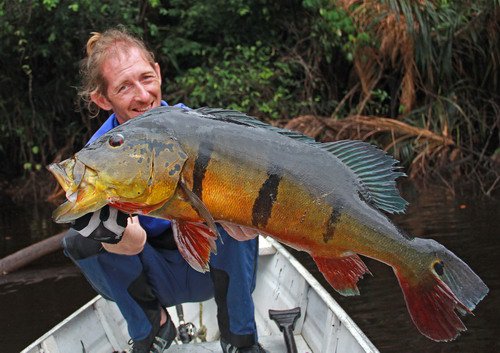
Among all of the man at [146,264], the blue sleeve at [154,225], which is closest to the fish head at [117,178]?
the man at [146,264]

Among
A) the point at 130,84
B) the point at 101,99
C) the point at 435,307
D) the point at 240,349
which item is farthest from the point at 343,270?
the point at 101,99

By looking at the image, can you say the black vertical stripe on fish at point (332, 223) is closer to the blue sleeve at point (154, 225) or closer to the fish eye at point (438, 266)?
the fish eye at point (438, 266)

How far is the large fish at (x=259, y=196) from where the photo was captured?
203cm

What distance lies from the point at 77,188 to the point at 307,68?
9.55 metres

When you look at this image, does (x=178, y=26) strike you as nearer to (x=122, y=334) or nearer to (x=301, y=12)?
(x=301, y=12)

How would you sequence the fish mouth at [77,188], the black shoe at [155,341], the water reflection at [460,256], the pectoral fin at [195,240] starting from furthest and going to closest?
the water reflection at [460,256]
the black shoe at [155,341]
the pectoral fin at [195,240]
the fish mouth at [77,188]

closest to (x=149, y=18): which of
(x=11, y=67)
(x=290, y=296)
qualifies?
(x=11, y=67)

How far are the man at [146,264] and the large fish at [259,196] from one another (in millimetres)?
1055

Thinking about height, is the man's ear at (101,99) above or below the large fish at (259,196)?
below

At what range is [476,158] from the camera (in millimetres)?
10406

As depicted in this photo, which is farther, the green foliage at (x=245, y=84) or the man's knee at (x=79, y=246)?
the green foliage at (x=245, y=84)

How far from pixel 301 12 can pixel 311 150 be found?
9905 mm

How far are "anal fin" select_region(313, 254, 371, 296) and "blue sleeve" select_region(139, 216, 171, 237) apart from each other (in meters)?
1.32

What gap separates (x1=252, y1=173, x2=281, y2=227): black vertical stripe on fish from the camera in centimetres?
207
